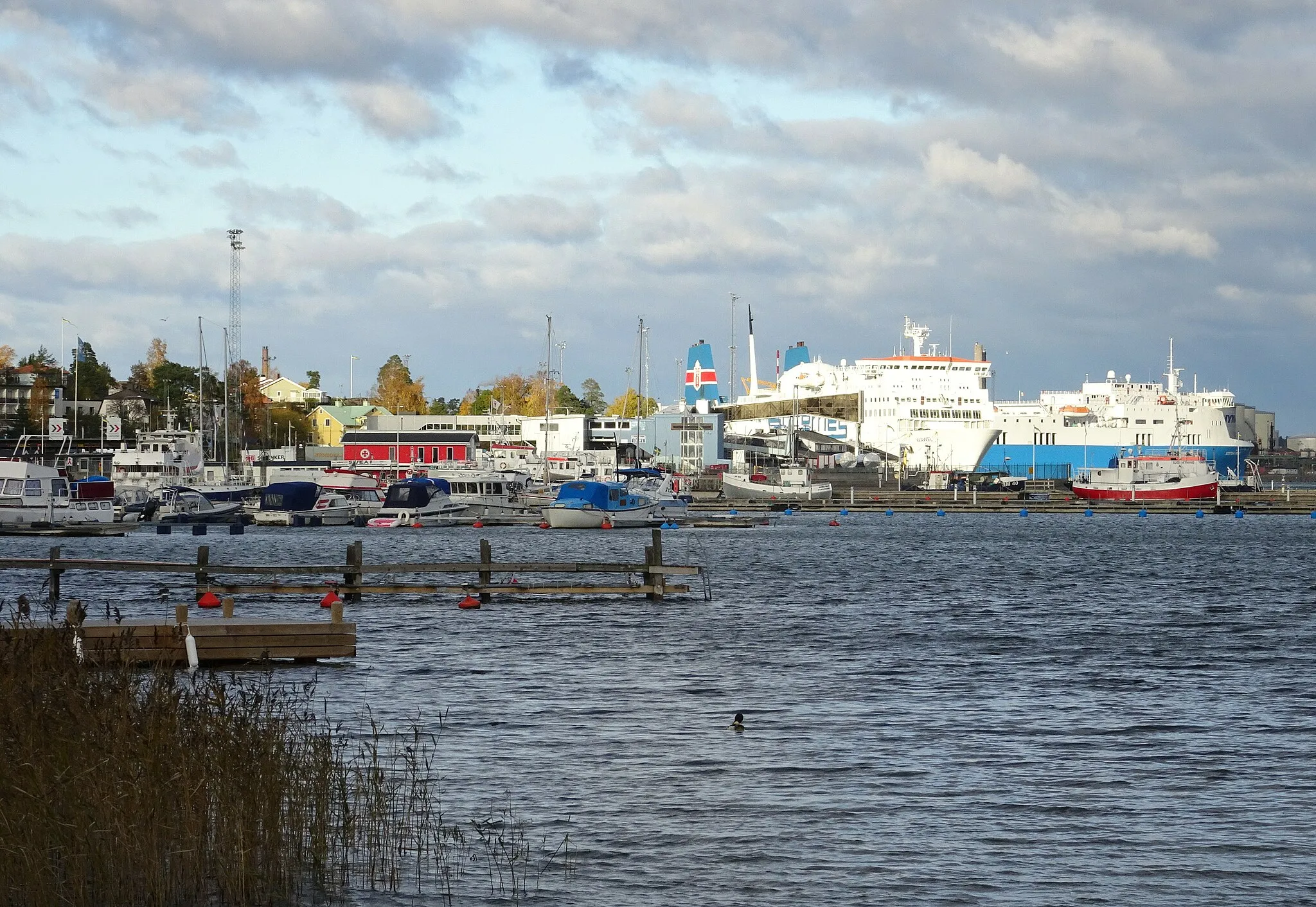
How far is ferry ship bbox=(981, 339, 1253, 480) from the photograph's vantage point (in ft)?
509

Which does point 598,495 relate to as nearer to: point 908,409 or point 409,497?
point 409,497

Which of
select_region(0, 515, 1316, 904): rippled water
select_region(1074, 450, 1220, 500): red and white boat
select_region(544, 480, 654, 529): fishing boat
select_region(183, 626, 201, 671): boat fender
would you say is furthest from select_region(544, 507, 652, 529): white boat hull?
select_region(183, 626, 201, 671): boat fender

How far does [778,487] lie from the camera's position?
124m

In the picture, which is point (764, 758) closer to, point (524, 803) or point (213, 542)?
point (524, 803)

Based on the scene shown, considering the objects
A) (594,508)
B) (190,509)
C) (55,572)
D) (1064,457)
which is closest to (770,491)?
(594,508)

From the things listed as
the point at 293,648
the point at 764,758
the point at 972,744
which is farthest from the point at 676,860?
the point at 293,648

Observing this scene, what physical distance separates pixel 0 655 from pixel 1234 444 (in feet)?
523

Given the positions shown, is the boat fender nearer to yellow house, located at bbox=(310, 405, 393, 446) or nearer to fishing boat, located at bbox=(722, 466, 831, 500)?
fishing boat, located at bbox=(722, 466, 831, 500)

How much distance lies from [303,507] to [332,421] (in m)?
92.0

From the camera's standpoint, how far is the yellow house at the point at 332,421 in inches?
7269

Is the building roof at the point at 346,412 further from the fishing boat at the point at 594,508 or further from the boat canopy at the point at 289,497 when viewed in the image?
the fishing boat at the point at 594,508

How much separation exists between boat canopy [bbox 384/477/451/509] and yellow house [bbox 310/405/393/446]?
307 feet

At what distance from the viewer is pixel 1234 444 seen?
159 m

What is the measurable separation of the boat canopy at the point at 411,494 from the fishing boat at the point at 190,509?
30.0 feet
